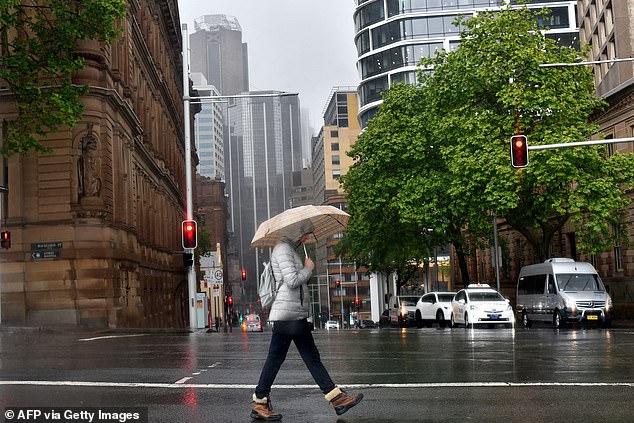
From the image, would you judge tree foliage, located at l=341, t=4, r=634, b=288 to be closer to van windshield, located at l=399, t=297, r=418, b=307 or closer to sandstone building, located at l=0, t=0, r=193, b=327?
van windshield, located at l=399, t=297, r=418, b=307

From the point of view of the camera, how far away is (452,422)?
8.22m

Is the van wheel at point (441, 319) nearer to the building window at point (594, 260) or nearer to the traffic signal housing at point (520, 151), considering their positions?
the building window at point (594, 260)

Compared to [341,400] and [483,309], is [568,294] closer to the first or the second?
[483,309]

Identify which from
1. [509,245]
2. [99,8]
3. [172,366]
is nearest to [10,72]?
[99,8]

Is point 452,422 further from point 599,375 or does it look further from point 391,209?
point 391,209

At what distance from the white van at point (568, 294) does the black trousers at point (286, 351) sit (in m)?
27.2

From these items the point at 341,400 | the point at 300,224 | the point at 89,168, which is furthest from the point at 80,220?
the point at 341,400

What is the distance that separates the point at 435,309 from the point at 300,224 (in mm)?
33616

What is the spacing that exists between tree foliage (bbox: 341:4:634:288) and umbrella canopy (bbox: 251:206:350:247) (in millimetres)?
27227

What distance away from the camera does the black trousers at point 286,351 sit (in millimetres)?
8703

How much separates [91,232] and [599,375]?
84.7 feet

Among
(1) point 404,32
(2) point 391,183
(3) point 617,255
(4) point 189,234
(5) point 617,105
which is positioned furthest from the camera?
(1) point 404,32

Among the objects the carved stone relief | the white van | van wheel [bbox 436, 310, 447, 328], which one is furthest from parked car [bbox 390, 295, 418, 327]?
the carved stone relief

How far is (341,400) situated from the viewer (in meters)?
8.55
